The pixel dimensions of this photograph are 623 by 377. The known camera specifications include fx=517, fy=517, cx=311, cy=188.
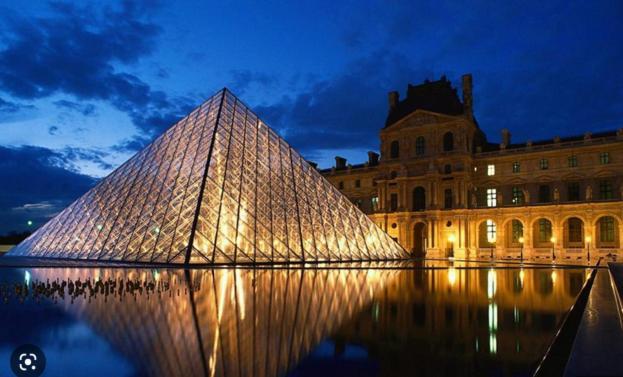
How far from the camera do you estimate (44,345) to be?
621 cm

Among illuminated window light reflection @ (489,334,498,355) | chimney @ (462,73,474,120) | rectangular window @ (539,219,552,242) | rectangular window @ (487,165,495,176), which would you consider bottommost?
illuminated window light reflection @ (489,334,498,355)

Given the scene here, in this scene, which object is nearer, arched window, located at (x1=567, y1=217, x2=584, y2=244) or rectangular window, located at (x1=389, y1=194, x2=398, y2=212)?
arched window, located at (x1=567, y1=217, x2=584, y2=244)

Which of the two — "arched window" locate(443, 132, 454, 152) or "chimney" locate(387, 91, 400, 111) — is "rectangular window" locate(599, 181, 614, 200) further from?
"chimney" locate(387, 91, 400, 111)

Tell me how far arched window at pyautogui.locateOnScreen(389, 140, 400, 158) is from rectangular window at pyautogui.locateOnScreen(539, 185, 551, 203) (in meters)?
12.4

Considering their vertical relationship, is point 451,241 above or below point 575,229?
below

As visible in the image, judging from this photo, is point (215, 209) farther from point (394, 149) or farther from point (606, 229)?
point (606, 229)

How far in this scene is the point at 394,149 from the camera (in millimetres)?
47625

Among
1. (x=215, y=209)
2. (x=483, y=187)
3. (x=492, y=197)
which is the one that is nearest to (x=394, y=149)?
(x=483, y=187)

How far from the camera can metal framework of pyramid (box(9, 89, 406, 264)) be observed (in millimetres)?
22031

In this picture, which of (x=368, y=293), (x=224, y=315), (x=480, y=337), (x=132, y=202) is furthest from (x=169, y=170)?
(x=480, y=337)

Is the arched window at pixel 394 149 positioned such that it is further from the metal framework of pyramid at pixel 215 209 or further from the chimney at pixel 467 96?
the metal framework of pyramid at pixel 215 209

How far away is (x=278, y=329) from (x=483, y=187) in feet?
→ 132

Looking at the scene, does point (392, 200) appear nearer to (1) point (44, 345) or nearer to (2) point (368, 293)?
(2) point (368, 293)

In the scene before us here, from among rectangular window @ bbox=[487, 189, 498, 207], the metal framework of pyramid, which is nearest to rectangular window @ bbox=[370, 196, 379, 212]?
rectangular window @ bbox=[487, 189, 498, 207]
